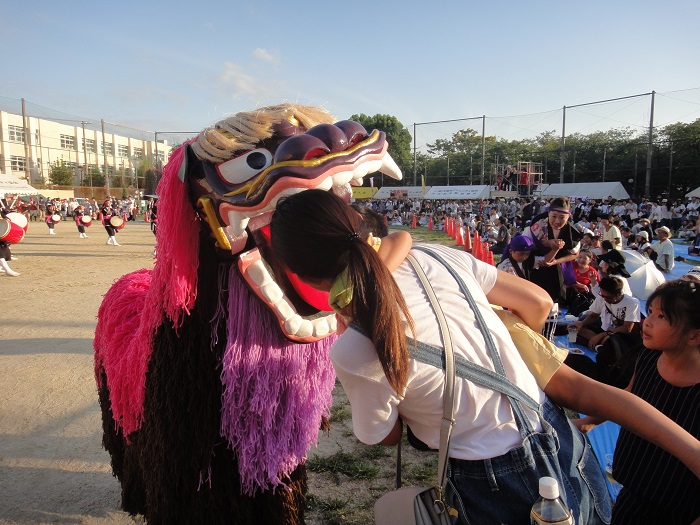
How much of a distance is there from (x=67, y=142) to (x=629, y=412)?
196ft

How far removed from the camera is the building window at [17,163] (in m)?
43.0

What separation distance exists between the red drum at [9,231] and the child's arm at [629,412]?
32.0ft

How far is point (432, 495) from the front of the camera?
1.06 metres

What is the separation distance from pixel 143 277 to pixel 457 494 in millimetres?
1915

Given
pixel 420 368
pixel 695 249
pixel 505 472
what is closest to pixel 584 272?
pixel 505 472

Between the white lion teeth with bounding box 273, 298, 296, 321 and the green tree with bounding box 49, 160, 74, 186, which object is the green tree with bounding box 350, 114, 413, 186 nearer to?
the green tree with bounding box 49, 160, 74, 186

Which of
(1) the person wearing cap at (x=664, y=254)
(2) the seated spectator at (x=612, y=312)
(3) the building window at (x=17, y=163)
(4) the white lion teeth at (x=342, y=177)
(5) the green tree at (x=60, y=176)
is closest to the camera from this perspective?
(4) the white lion teeth at (x=342, y=177)

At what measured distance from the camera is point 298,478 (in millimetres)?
1938

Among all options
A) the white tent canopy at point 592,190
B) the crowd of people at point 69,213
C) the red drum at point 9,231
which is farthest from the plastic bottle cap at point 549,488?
the white tent canopy at point 592,190

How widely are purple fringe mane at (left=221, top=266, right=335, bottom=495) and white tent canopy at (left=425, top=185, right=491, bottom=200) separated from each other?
31.0 metres

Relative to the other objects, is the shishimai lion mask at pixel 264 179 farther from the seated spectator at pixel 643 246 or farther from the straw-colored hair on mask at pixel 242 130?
the seated spectator at pixel 643 246

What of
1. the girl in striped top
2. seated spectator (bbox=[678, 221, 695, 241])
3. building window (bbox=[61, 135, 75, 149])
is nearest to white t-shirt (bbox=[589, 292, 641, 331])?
the girl in striped top

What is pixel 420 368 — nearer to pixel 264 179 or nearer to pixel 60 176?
pixel 264 179

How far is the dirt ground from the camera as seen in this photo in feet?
8.16
